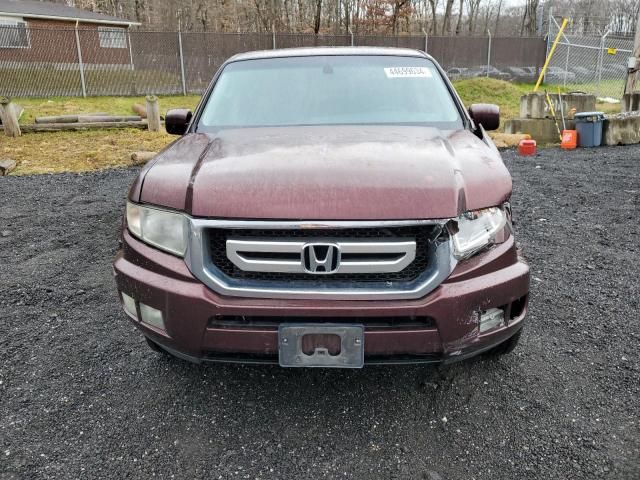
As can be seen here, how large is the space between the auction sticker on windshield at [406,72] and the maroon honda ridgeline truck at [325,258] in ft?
4.10

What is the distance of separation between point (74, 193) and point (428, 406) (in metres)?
5.74

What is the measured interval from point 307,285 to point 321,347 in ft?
0.81

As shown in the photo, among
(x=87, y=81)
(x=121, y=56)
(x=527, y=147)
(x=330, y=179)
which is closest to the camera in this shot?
(x=330, y=179)

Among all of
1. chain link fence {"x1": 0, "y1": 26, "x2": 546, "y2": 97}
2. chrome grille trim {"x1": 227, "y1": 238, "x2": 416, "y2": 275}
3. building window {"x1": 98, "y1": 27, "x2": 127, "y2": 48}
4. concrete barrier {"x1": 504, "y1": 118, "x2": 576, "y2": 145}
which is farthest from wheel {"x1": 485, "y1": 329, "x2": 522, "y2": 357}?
building window {"x1": 98, "y1": 27, "x2": 127, "y2": 48}

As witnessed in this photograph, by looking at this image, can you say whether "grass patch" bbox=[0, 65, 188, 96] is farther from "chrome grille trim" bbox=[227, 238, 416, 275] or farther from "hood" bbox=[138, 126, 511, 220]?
"chrome grille trim" bbox=[227, 238, 416, 275]

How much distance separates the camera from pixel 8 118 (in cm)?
1005

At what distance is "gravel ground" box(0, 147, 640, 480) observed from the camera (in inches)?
83.6

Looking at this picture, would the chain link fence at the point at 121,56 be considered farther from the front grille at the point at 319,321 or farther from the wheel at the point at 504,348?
the wheel at the point at 504,348

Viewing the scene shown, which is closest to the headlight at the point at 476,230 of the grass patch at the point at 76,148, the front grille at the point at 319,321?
the front grille at the point at 319,321

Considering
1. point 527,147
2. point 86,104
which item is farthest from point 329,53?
point 86,104

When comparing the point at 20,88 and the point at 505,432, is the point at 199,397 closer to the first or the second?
the point at 505,432

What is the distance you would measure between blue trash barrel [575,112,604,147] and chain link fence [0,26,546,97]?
1167 cm

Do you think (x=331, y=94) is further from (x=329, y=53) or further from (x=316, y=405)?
(x=316, y=405)

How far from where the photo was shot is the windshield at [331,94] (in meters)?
3.15
